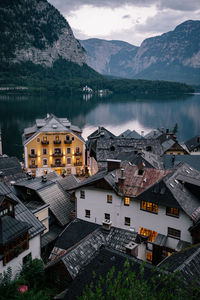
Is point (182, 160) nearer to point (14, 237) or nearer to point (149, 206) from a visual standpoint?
point (149, 206)

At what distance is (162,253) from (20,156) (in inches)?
2677

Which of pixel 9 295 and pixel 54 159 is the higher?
pixel 9 295

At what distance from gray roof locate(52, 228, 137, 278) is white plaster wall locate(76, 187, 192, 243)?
4079 millimetres

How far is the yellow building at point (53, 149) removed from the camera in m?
63.9

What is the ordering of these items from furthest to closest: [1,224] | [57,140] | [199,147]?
[199,147] → [57,140] → [1,224]

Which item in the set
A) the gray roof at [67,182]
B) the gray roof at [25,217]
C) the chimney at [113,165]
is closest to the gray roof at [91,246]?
the gray roof at [25,217]

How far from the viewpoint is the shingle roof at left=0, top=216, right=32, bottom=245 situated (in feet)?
64.5

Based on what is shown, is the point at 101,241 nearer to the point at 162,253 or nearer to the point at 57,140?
the point at 162,253

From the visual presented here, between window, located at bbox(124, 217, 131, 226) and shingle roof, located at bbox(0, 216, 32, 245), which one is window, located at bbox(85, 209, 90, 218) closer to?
window, located at bbox(124, 217, 131, 226)

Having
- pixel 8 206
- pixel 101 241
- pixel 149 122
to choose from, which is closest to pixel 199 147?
pixel 101 241

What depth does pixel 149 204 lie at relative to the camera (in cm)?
3034

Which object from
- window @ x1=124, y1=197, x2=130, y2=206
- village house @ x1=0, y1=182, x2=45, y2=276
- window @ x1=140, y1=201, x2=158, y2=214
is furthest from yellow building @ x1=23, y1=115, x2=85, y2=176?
village house @ x1=0, y1=182, x2=45, y2=276

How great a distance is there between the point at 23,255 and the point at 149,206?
14.4m

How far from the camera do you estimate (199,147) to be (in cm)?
7950
